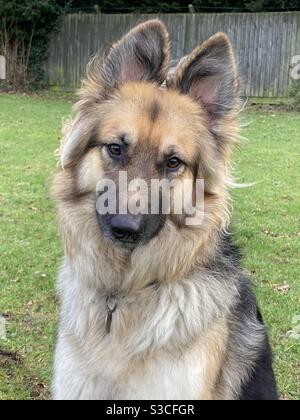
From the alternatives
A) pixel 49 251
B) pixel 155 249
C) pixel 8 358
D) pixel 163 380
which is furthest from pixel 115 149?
pixel 49 251

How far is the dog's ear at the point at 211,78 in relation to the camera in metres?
2.93

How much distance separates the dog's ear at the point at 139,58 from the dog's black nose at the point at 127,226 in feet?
2.77

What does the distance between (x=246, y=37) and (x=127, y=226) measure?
1643 centimetres

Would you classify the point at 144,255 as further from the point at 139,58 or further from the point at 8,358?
the point at 8,358

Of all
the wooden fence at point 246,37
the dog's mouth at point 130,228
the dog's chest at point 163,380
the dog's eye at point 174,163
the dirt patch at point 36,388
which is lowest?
the dirt patch at point 36,388

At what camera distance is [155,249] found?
302 centimetres

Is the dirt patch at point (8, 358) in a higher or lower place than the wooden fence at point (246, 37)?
lower

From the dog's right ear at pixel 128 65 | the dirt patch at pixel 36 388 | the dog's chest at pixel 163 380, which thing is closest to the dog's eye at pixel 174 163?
the dog's right ear at pixel 128 65

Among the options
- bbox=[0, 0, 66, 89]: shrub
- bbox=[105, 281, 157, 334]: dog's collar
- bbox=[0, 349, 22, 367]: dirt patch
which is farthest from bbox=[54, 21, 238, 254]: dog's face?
bbox=[0, 0, 66, 89]: shrub

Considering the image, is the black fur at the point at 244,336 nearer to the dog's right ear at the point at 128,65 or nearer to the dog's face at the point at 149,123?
the dog's face at the point at 149,123

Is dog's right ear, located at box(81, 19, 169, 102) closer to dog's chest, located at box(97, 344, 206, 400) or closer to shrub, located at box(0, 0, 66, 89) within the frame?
dog's chest, located at box(97, 344, 206, 400)

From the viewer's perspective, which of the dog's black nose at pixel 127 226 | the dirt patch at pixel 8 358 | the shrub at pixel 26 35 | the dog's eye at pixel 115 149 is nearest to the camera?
the dog's black nose at pixel 127 226
